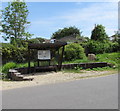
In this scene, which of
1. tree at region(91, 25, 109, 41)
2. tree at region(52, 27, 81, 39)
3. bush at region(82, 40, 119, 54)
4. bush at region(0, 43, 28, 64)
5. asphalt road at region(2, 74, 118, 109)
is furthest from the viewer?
tree at region(52, 27, 81, 39)

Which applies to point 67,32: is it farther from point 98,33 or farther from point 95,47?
point 95,47

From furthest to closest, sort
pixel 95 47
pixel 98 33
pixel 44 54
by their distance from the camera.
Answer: pixel 98 33
pixel 95 47
pixel 44 54

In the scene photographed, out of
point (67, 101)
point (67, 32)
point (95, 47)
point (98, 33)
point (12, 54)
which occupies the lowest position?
point (67, 101)

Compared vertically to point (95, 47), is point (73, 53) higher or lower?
A: lower

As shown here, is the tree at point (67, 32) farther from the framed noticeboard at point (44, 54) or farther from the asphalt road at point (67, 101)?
the asphalt road at point (67, 101)

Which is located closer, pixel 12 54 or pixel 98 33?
pixel 12 54

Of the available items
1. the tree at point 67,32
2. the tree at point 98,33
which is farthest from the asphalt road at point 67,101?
the tree at point 67,32

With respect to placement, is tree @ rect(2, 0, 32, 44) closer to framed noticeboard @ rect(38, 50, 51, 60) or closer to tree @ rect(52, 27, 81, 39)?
framed noticeboard @ rect(38, 50, 51, 60)

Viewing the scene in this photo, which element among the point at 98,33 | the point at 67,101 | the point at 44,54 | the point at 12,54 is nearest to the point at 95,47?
the point at 12,54

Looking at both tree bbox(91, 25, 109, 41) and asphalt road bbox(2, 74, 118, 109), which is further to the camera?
tree bbox(91, 25, 109, 41)

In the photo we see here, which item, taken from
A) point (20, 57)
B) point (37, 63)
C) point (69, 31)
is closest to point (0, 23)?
point (20, 57)

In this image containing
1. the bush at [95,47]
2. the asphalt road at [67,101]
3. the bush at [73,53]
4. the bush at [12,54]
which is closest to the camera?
the asphalt road at [67,101]

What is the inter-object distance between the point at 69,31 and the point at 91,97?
6947 cm

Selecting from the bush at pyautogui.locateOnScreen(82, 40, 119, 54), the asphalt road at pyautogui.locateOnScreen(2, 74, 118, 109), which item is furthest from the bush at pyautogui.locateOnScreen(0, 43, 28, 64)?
the asphalt road at pyautogui.locateOnScreen(2, 74, 118, 109)
